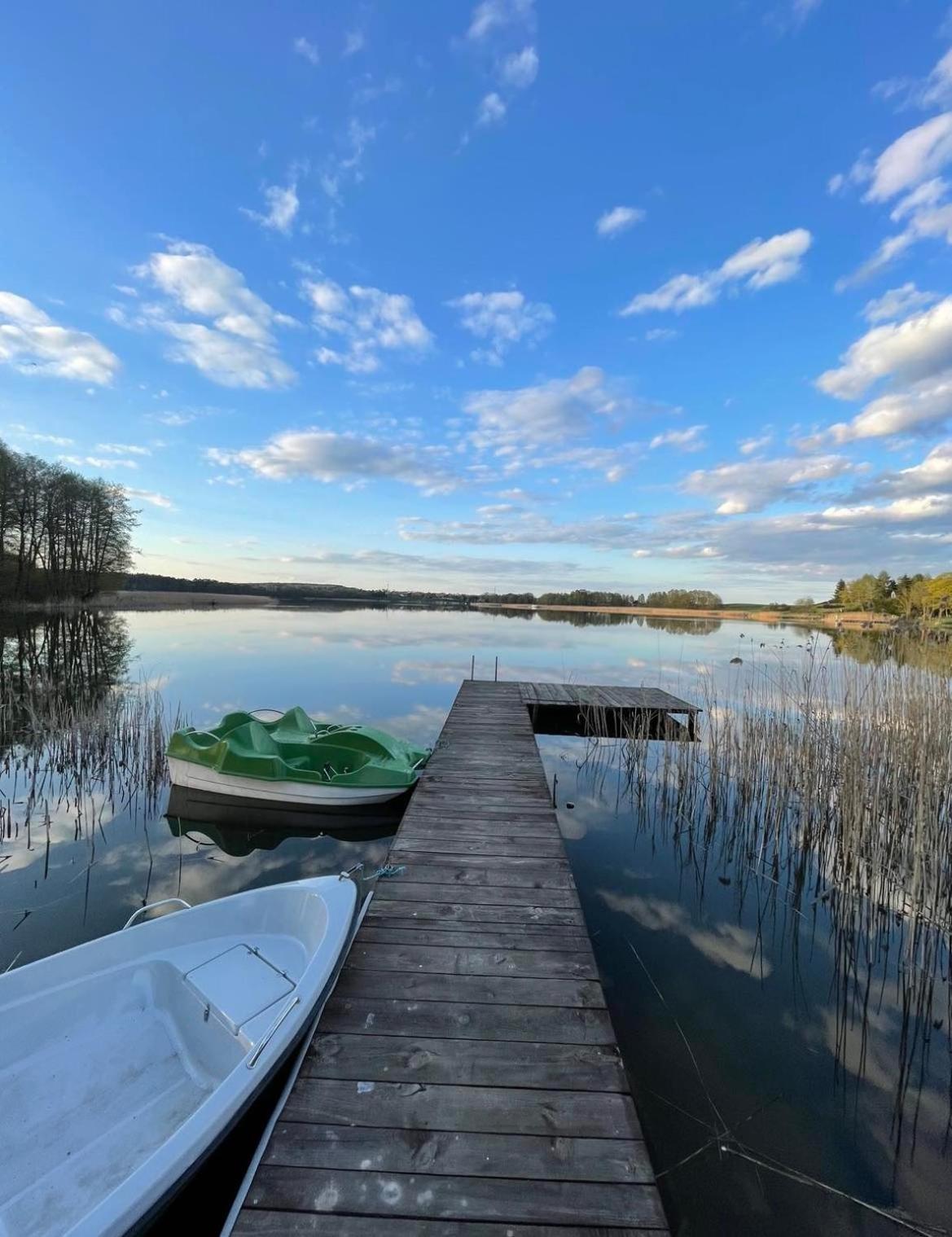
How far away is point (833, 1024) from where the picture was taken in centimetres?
300

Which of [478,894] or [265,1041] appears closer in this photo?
[265,1041]

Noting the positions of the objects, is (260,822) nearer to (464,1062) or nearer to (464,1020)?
(464,1020)

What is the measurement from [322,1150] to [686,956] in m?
2.77

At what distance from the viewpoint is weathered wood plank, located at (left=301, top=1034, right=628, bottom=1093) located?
184cm

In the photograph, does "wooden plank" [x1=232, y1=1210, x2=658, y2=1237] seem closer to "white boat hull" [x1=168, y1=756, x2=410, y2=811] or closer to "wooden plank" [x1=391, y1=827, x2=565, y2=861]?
"wooden plank" [x1=391, y1=827, x2=565, y2=861]

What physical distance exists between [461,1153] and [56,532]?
35.6 m

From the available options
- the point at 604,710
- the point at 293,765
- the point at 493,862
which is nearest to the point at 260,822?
the point at 293,765

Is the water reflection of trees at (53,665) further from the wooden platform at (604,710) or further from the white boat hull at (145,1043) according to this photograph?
the wooden platform at (604,710)

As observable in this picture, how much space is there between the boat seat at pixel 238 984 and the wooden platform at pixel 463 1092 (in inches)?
12.4

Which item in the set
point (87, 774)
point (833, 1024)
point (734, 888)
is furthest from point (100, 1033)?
point (87, 774)

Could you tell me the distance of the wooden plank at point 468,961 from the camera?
246 centimetres

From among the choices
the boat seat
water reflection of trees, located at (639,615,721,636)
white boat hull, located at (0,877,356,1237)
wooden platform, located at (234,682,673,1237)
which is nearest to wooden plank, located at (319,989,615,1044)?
wooden platform, located at (234,682,673,1237)

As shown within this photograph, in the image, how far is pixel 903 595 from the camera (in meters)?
11.3

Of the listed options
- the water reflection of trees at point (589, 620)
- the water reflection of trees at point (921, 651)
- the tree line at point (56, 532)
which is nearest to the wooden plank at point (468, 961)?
the water reflection of trees at point (921, 651)
